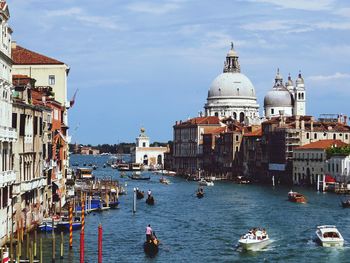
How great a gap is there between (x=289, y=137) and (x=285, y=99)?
3262 cm

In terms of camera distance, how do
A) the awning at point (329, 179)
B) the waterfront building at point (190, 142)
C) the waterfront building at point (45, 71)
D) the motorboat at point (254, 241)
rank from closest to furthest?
1. the motorboat at point (254, 241)
2. the waterfront building at point (45, 71)
3. the awning at point (329, 179)
4. the waterfront building at point (190, 142)

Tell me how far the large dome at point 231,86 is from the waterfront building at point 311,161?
40084 mm

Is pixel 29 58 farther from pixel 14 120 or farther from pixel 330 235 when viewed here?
pixel 330 235

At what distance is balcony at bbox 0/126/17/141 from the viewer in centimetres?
2303

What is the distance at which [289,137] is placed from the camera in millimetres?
78812

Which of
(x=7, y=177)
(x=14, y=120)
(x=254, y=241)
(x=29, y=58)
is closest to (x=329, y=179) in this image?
(x=29, y=58)

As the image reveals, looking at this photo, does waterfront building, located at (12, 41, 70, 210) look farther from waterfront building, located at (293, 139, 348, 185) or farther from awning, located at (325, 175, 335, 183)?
waterfront building, located at (293, 139, 348, 185)

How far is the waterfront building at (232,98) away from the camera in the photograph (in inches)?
4577

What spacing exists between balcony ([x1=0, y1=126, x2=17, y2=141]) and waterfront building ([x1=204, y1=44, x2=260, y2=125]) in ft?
299

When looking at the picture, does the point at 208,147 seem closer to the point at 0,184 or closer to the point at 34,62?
the point at 34,62

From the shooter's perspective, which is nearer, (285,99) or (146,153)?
(285,99)

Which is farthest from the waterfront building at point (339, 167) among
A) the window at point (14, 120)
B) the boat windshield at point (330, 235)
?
the window at point (14, 120)

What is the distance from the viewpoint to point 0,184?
22844mm

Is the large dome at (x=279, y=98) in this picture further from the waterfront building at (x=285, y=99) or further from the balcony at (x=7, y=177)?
the balcony at (x=7, y=177)
